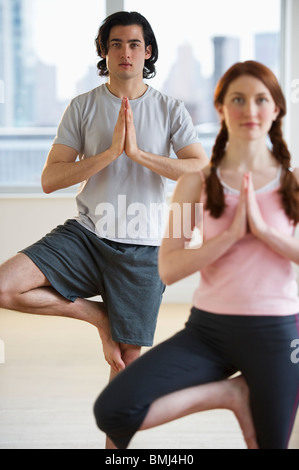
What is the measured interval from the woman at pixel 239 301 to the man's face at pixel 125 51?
83 cm

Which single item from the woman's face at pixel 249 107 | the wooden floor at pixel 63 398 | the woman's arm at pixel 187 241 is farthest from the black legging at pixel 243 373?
the wooden floor at pixel 63 398

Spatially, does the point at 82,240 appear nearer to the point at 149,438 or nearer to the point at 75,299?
the point at 75,299

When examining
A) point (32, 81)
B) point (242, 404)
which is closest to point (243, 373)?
point (242, 404)

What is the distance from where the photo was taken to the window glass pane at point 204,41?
510cm

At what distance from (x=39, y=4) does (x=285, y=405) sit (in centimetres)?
445

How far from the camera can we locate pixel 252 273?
4.84 ft

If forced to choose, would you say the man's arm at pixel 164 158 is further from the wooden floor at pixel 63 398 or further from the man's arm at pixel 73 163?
the wooden floor at pixel 63 398

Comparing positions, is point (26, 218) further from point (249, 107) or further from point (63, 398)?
point (249, 107)

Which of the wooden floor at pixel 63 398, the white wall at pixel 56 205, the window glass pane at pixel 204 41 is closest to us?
the wooden floor at pixel 63 398

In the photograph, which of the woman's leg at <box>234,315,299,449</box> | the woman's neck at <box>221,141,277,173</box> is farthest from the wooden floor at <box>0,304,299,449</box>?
the woman's neck at <box>221,141,277,173</box>

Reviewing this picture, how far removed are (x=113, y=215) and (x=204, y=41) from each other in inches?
127

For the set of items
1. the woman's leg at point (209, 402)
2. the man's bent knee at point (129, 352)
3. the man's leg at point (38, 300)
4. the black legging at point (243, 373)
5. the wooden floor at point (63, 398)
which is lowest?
the wooden floor at point (63, 398)

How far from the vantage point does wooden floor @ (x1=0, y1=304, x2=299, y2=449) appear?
8.20 feet

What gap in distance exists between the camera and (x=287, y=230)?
59.4 inches
